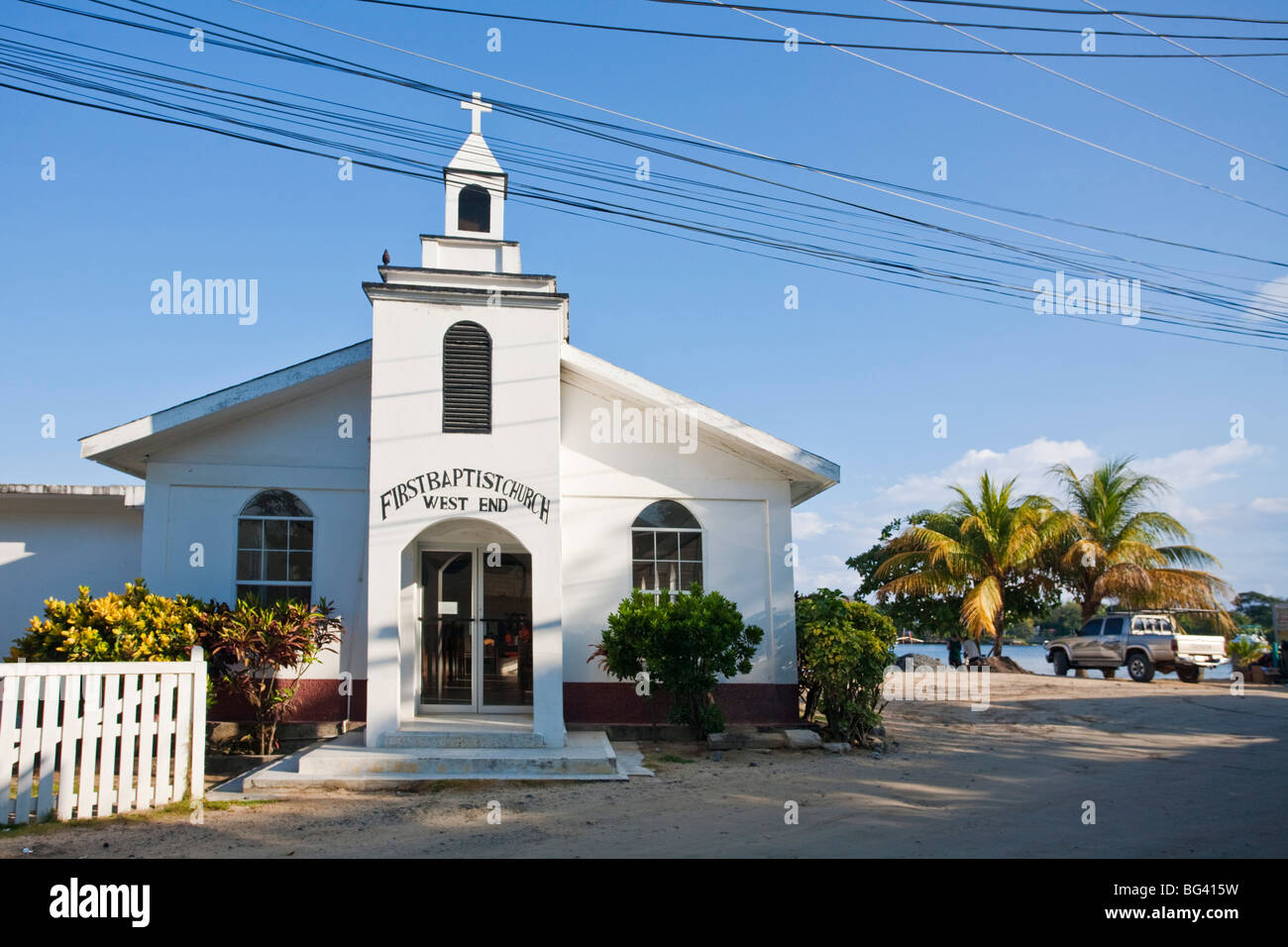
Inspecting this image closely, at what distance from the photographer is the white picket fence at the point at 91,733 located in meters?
7.55

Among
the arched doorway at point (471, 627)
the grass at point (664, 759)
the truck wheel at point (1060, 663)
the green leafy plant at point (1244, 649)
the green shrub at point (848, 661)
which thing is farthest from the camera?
the truck wheel at point (1060, 663)

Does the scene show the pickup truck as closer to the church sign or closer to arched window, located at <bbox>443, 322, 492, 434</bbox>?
the church sign

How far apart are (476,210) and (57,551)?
838cm

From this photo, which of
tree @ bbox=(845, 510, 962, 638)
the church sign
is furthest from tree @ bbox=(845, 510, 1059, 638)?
the church sign

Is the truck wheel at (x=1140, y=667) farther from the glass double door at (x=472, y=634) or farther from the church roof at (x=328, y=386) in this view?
the glass double door at (x=472, y=634)

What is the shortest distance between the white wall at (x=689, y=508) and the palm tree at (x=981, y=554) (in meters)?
14.5

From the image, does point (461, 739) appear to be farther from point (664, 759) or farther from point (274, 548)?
point (274, 548)

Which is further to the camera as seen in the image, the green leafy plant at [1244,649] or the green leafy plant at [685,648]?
the green leafy plant at [1244,649]

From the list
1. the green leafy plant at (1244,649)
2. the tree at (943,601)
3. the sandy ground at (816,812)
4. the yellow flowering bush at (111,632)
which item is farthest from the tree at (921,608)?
the yellow flowering bush at (111,632)

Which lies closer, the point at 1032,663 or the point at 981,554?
the point at 981,554

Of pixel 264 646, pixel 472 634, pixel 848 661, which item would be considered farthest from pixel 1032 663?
pixel 264 646

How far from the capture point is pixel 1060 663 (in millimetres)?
25781
